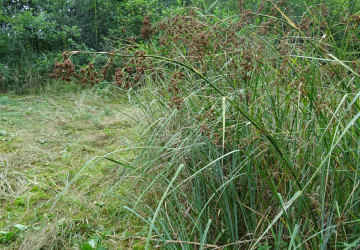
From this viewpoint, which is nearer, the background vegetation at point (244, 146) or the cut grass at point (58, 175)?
the background vegetation at point (244, 146)

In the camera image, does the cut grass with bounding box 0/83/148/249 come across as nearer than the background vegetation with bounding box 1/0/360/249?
No

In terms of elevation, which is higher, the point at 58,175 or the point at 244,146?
the point at 244,146

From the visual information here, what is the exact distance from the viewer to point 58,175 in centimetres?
275

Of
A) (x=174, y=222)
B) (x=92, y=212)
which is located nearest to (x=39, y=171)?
(x=92, y=212)

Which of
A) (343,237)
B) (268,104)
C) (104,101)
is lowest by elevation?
(104,101)

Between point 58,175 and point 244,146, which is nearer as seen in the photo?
point 244,146

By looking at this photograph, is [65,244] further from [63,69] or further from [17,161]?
[17,161]

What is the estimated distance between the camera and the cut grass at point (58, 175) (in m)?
1.91

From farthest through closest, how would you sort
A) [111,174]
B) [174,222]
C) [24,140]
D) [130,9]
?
[130,9]
[24,140]
[111,174]
[174,222]

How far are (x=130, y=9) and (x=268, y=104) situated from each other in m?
7.01

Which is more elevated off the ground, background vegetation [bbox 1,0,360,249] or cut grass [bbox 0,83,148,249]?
background vegetation [bbox 1,0,360,249]

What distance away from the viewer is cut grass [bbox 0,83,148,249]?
191 centimetres

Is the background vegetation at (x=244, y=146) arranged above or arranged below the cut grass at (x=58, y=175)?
above

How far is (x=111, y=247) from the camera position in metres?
1.82
